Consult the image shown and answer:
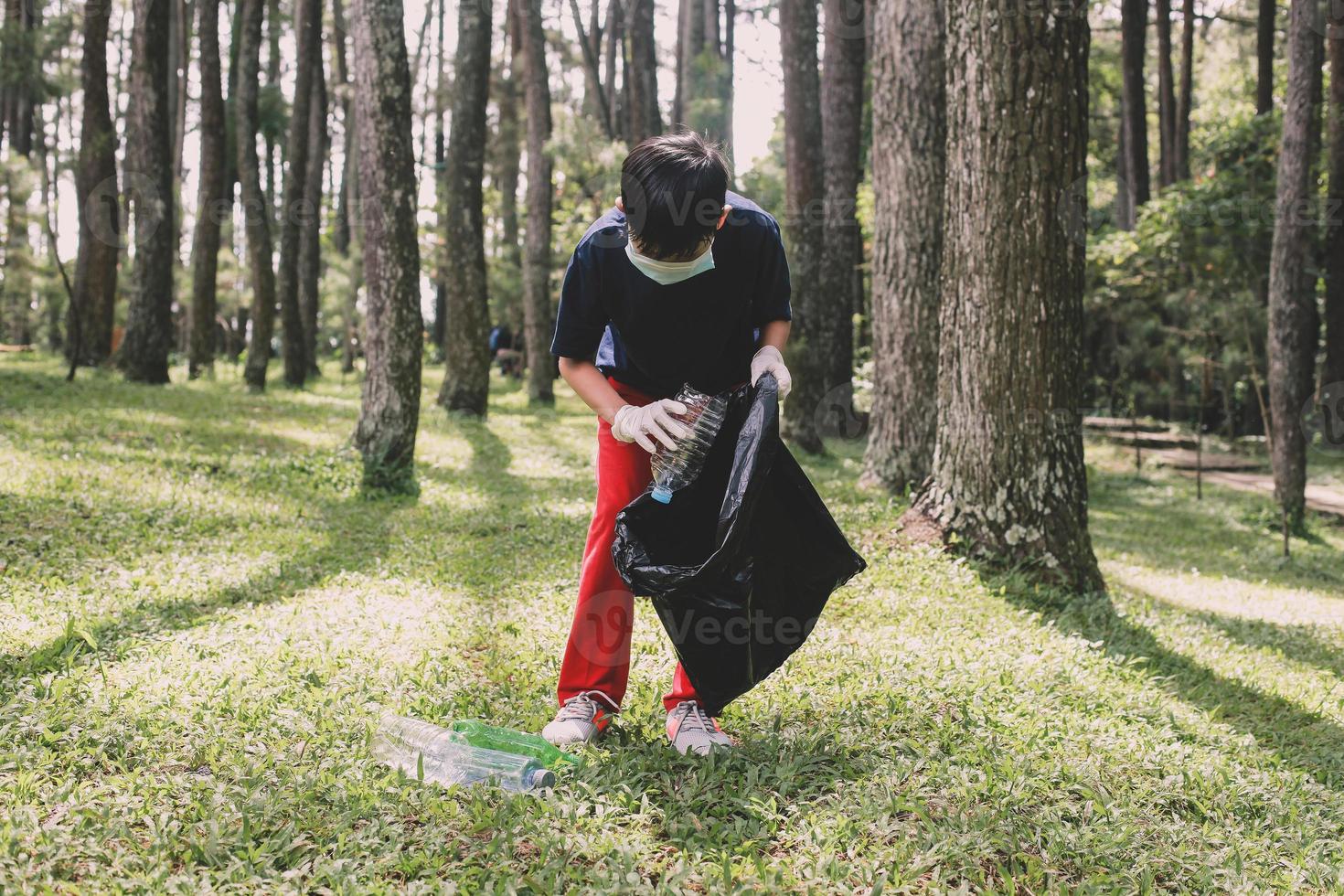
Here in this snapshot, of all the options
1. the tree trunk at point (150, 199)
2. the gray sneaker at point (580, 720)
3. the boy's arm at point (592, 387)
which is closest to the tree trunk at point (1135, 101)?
the tree trunk at point (150, 199)

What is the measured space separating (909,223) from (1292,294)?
456 cm

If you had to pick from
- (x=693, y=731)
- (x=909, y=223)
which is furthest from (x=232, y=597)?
(x=909, y=223)

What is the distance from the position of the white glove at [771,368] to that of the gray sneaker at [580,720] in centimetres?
116

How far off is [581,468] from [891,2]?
4922 millimetres

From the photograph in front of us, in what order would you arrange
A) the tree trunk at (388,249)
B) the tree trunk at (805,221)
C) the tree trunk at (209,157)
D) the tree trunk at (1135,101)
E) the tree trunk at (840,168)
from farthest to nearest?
1. the tree trunk at (1135,101)
2. the tree trunk at (209,157)
3. the tree trunk at (840,168)
4. the tree trunk at (805,221)
5. the tree trunk at (388,249)

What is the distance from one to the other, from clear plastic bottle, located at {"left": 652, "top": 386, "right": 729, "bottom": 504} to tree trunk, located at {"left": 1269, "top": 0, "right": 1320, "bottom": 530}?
905cm

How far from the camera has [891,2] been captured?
8273 millimetres

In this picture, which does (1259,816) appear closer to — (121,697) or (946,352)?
(946,352)

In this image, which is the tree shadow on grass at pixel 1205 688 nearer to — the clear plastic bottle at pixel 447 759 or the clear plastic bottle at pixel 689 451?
the clear plastic bottle at pixel 689 451

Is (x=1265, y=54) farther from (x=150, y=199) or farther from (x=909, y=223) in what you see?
(x=150, y=199)

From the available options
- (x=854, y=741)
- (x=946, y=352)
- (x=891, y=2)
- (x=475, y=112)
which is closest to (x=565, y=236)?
(x=475, y=112)

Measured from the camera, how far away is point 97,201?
1370 centimetres

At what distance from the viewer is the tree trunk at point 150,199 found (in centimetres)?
1331

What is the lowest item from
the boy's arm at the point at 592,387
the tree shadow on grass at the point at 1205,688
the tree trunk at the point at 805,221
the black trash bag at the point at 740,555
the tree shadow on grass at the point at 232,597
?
the tree shadow on grass at the point at 1205,688
